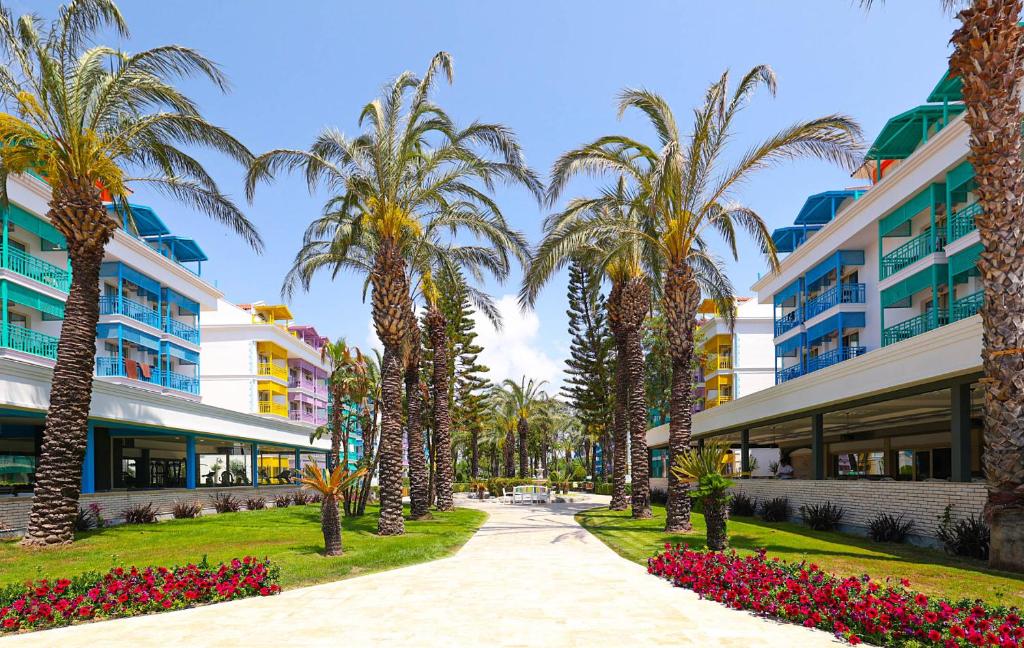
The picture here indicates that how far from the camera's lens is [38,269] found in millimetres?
29531

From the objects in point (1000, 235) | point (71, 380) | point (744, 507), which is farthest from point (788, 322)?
point (71, 380)

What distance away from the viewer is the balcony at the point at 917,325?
27.2 m

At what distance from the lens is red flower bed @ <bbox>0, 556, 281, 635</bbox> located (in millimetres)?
8633

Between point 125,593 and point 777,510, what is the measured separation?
1748 cm

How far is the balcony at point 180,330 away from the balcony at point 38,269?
10.5m

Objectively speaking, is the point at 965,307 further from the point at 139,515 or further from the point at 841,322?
the point at 139,515

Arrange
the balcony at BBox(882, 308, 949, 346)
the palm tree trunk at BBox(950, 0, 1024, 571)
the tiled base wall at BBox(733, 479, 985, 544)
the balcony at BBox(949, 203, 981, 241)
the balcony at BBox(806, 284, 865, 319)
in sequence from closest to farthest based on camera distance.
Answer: the palm tree trunk at BBox(950, 0, 1024, 571) → the tiled base wall at BBox(733, 479, 985, 544) → the balcony at BBox(949, 203, 981, 241) → the balcony at BBox(882, 308, 949, 346) → the balcony at BBox(806, 284, 865, 319)

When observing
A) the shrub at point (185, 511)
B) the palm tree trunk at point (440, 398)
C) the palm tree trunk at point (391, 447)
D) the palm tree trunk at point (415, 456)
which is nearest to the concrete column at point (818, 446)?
the palm tree trunk at point (391, 447)

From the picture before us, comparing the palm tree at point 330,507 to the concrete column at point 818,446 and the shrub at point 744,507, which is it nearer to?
the concrete column at point 818,446

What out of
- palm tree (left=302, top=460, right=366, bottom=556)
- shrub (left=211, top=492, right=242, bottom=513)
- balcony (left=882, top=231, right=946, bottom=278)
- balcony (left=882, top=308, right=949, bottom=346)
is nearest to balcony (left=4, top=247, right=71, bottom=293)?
Result: shrub (left=211, top=492, right=242, bottom=513)

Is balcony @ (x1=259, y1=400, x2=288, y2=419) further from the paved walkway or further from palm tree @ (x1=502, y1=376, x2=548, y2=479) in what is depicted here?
the paved walkway

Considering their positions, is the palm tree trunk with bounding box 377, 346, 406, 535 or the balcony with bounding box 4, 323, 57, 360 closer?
the palm tree trunk with bounding box 377, 346, 406, 535

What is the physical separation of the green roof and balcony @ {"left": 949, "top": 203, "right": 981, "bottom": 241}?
3.65 m

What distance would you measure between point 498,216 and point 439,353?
809 centimetres
